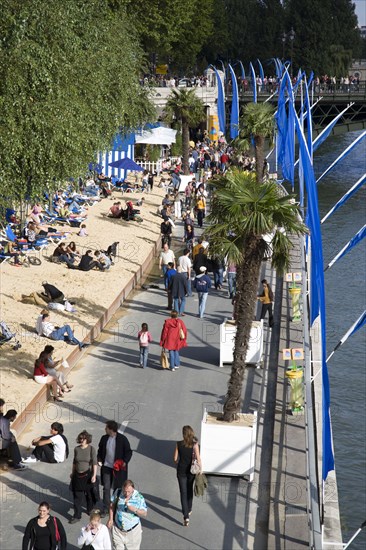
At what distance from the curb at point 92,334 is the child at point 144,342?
1.35 m

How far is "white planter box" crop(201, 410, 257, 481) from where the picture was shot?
1481cm

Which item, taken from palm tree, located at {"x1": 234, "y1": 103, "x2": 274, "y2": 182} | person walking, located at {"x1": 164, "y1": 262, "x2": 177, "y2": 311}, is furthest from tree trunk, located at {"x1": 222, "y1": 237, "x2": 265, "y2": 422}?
palm tree, located at {"x1": 234, "y1": 103, "x2": 274, "y2": 182}

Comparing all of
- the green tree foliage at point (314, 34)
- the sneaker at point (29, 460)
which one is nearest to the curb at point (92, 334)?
the sneaker at point (29, 460)

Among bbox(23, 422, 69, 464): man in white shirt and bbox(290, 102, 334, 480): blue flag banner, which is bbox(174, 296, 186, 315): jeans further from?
bbox(23, 422, 69, 464): man in white shirt

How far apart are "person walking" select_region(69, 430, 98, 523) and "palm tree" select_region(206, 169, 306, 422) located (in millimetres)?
2538

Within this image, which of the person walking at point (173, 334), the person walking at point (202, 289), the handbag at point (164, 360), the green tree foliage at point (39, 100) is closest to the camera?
the person walking at point (173, 334)

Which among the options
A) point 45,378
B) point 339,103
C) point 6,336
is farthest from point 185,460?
point 339,103

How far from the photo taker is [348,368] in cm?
2744

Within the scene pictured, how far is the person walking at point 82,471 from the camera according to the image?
13.5 meters

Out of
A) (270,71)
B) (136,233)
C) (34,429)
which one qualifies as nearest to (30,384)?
(34,429)

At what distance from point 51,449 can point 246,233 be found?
429 centimetres

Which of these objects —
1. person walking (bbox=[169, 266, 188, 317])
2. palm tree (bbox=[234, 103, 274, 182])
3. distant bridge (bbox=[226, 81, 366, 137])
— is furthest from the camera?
distant bridge (bbox=[226, 81, 366, 137])

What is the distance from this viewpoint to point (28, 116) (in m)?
19.7

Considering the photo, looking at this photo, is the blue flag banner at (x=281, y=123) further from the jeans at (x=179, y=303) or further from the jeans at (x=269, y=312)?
the jeans at (x=269, y=312)
